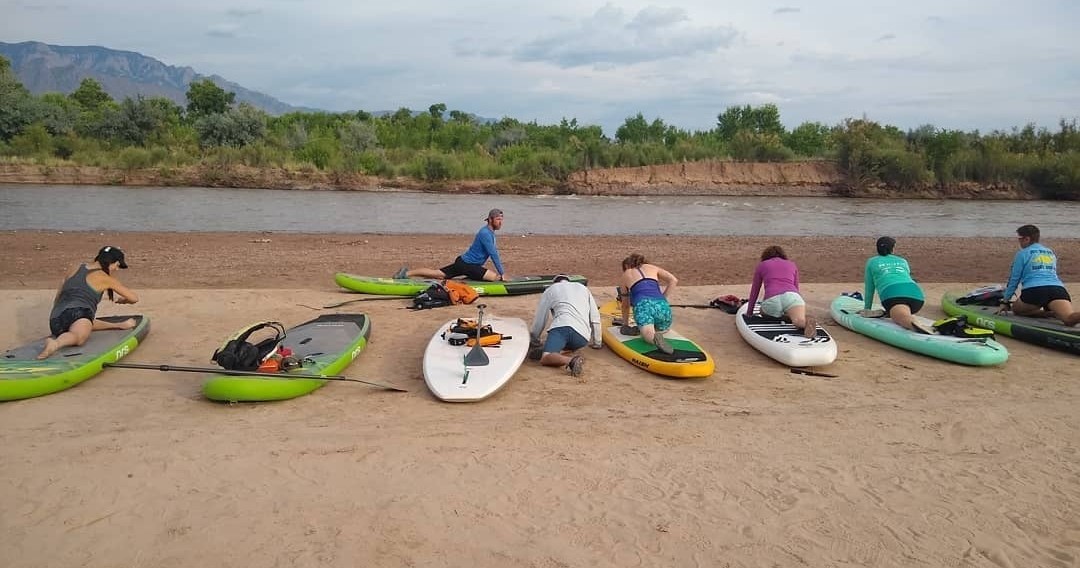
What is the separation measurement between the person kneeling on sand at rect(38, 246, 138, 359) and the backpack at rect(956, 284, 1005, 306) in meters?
9.51

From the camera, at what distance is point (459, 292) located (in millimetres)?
9289

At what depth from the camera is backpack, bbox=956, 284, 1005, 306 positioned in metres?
8.98

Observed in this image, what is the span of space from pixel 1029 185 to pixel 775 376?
35.6m

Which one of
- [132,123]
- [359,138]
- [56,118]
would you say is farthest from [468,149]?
[56,118]

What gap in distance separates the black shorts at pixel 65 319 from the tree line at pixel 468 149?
27370 millimetres

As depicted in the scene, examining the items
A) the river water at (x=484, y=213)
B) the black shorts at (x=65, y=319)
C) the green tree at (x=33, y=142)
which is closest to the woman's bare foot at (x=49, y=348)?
the black shorts at (x=65, y=319)

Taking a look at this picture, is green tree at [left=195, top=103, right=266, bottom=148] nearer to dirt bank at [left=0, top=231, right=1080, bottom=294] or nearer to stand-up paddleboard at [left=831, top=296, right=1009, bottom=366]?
dirt bank at [left=0, top=231, right=1080, bottom=294]

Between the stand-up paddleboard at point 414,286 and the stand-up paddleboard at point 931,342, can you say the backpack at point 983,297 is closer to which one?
the stand-up paddleboard at point 931,342

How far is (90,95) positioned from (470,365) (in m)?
60.3

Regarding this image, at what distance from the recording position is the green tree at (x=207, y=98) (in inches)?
1988

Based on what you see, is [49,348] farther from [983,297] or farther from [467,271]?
[983,297]

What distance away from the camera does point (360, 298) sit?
9484mm

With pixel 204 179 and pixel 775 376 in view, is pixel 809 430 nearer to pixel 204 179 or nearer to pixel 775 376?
pixel 775 376

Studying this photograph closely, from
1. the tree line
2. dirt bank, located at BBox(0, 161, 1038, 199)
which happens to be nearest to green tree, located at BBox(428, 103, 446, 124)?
the tree line
